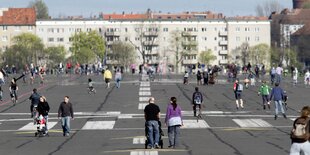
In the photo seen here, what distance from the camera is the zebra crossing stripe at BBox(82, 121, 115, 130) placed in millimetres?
43344

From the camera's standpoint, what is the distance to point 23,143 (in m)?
36.1

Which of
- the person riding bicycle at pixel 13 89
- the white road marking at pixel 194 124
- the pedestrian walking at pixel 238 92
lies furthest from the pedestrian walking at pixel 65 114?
the person riding bicycle at pixel 13 89

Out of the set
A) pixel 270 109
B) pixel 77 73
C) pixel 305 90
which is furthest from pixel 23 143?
pixel 77 73

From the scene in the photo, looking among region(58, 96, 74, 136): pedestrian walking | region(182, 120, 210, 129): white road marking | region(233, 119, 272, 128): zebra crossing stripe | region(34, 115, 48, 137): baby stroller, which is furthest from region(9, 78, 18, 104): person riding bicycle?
region(58, 96, 74, 136): pedestrian walking

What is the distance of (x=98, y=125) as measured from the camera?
4497cm

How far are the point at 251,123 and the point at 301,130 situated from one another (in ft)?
74.0

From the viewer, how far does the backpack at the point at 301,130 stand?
877 inches

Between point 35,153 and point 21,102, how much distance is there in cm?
3115

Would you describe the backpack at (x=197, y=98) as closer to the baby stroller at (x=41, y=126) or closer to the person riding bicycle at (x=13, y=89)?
the baby stroller at (x=41, y=126)

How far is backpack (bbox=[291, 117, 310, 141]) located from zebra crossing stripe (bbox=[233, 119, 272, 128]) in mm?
20675

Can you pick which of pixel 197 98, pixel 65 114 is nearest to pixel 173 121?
pixel 65 114

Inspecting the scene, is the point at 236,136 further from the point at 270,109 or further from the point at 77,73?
the point at 77,73

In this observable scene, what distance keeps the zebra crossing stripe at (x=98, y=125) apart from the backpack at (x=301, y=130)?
21387mm

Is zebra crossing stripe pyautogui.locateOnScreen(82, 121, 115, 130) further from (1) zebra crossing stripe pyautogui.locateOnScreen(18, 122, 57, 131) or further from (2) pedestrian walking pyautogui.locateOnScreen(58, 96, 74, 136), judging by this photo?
(2) pedestrian walking pyautogui.locateOnScreen(58, 96, 74, 136)
